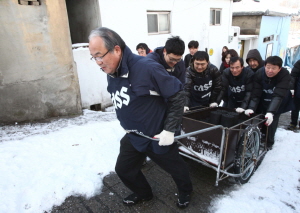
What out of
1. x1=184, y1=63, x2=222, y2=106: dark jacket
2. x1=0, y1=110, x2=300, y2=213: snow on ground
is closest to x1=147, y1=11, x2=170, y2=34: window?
x1=184, y1=63, x2=222, y2=106: dark jacket

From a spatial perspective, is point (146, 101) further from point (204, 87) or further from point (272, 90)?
point (272, 90)

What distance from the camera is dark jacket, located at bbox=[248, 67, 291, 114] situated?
131 inches

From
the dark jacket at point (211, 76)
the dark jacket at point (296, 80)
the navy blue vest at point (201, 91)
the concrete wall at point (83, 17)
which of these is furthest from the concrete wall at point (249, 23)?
the navy blue vest at point (201, 91)

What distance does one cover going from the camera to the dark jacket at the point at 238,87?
3.70 meters

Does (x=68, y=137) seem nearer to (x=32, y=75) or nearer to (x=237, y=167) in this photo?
(x=32, y=75)

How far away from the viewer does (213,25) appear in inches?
427

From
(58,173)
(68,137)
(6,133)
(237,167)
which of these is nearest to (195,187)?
(237,167)

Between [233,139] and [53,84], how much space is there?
13.6 ft

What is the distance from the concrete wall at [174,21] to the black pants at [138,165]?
16.5 ft

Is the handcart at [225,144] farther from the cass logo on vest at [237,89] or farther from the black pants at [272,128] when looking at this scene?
the cass logo on vest at [237,89]

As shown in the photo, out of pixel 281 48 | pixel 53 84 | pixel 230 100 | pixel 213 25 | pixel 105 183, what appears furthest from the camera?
pixel 281 48

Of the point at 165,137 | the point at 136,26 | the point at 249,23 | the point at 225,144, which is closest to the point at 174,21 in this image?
the point at 136,26

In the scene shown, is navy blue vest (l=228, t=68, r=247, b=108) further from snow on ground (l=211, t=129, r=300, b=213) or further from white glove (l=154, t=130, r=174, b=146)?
white glove (l=154, t=130, r=174, b=146)

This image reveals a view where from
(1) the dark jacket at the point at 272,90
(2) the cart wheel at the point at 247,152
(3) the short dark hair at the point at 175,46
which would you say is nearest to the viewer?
(2) the cart wheel at the point at 247,152
